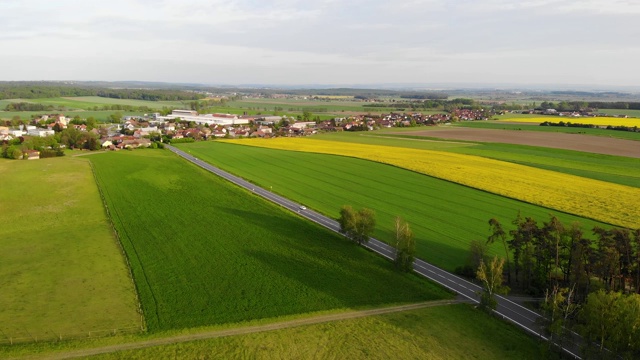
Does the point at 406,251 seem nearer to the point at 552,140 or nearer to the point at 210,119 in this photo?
the point at 552,140

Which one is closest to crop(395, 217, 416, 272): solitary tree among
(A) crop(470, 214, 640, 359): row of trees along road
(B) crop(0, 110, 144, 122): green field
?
(A) crop(470, 214, 640, 359): row of trees along road

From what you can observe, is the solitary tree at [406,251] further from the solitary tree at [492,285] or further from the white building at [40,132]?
the white building at [40,132]

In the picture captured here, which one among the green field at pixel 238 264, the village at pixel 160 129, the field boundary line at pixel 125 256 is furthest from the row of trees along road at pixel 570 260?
the village at pixel 160 129

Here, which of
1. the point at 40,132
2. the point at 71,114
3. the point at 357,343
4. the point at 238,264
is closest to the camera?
the point at 357,343

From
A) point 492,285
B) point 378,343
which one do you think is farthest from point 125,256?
point 492,285

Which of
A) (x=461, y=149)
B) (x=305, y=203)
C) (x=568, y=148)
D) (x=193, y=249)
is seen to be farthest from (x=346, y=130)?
(x=193, y=249)

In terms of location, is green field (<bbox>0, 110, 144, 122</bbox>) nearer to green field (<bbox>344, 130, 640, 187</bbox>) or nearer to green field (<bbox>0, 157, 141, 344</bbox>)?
green field (<bbox>344, 130, 640, 187</bbox>)
